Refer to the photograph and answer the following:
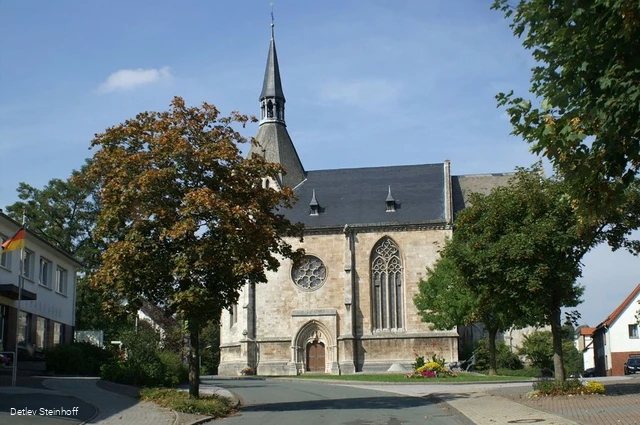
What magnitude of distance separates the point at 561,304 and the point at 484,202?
3.76m

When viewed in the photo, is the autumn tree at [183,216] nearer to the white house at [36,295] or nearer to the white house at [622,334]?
the white house at [36,295]

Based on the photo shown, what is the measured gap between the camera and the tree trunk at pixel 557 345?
74.8ft

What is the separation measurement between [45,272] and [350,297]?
76.1 feet

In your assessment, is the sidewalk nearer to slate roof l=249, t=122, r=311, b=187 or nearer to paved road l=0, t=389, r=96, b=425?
paved road l=0, t=389, r=96, b=425

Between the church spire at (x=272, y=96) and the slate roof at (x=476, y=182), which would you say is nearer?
the slate roof at (x=476, y=182)

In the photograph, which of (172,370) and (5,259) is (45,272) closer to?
(5,259)

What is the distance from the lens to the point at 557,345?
76.3 feet

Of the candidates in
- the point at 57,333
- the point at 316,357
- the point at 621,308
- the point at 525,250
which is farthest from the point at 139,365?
the point at 621,308

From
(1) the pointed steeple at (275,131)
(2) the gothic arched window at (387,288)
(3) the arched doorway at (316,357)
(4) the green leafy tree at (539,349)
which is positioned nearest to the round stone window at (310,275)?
(2) the gothic arched window at (387,288)

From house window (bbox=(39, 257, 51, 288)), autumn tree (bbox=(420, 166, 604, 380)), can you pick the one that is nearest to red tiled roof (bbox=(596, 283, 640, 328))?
autumn tree (bbox=(420, 166, 604, 380))

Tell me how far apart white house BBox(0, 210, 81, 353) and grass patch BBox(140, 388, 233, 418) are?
8890mm

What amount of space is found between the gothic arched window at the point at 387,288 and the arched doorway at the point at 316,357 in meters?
3.97

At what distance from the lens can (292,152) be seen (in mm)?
60531

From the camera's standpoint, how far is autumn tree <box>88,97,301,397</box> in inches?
780
